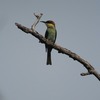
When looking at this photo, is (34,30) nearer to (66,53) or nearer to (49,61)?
(66,53)

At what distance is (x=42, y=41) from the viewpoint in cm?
494

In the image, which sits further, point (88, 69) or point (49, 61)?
point (49, 61)

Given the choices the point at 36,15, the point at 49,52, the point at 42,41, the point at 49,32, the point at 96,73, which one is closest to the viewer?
the point at 96,73

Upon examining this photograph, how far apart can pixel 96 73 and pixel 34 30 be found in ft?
3.81

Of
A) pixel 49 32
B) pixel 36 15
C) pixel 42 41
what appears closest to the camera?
pixel 42 41

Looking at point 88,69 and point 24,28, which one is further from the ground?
point 24,28

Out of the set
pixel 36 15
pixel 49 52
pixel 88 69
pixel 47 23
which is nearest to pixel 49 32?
pixel 47 23

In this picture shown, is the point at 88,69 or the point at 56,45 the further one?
the point at 56,45

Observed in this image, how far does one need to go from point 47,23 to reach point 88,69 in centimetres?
536

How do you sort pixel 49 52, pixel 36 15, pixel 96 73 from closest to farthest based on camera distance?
pixel 96 73 → pixel 36 15 → pixel 49 52

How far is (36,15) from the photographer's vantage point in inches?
207

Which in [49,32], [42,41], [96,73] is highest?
[49,32]

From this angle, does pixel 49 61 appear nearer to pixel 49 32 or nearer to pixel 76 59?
pixel 49 32

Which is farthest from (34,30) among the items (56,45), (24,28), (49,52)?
(49,52)
